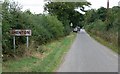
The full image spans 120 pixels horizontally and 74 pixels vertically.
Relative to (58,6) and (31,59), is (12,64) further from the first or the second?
(58,6)

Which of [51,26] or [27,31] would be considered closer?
[27,31]

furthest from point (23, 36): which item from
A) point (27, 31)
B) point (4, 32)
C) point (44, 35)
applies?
point (44, 35)

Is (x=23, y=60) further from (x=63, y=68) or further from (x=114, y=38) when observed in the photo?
(x=114, y=38)

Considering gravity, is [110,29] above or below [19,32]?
below

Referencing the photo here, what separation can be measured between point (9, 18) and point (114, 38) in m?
15.4

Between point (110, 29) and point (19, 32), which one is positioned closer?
point (19, 32)

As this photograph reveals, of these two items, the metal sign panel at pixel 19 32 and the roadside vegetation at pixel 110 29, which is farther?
the roadside vegetation at pixel 110 29

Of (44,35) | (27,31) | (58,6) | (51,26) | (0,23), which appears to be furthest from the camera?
(58,6)

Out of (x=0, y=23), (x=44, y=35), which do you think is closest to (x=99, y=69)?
(x=0, y=23)

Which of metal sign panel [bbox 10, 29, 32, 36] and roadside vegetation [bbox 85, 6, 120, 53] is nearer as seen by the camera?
metal sign panel [bbox 10, 29, 32, 36]

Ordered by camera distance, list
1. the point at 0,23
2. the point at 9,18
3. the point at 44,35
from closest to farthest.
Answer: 1. the point at 0,23
2. the point at 9,18
3. the point at 44,35

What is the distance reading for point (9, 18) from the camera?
1523 cm

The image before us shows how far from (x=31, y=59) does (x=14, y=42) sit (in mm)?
1286

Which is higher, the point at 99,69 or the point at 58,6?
the point at 58,6
